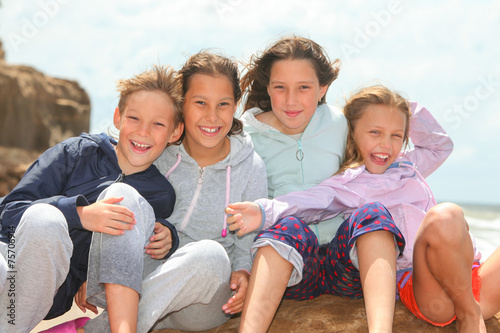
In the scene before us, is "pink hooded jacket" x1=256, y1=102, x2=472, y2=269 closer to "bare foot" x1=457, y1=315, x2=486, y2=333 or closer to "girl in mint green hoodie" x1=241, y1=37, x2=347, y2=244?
"girl in mint green hoodie" x1=241, y1=37, x2=347, y2=244

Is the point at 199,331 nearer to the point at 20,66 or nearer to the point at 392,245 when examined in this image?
the point at 392,245

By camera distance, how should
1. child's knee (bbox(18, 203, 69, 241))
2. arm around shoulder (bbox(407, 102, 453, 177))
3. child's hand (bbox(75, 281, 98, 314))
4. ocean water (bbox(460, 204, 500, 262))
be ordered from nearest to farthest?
child's knee (bbox(18, 203, 69, 241)) → child's hand (bbox(75, 281, 98, 314)) → arm around shoulder (bbox(407, 102, 453, 177)) → ocean water (bbox(460, 204, 500, 262))

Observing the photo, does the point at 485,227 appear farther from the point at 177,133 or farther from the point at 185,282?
the point at 185,282

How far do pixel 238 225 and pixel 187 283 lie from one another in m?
0.34

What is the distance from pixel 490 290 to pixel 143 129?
6.32 feet

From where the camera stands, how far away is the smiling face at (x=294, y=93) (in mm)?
2719

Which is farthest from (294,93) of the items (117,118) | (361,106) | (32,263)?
(32,263)

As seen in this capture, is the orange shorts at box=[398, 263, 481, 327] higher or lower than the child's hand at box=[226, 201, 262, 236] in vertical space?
lower

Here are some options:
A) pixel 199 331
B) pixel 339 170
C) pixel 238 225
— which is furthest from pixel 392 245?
pixel 199 331

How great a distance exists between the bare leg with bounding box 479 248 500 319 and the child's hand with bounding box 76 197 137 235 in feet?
5.68

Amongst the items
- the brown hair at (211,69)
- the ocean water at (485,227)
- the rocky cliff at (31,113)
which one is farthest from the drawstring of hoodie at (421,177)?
the rocky cliff at (31,113)

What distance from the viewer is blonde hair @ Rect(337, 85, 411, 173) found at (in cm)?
274

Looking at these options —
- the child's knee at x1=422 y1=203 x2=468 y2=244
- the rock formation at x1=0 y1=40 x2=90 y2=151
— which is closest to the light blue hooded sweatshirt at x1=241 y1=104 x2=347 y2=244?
the child's knee at x1=422 y1=203 x2=468 y2=244

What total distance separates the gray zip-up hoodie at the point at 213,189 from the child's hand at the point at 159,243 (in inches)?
9.1
